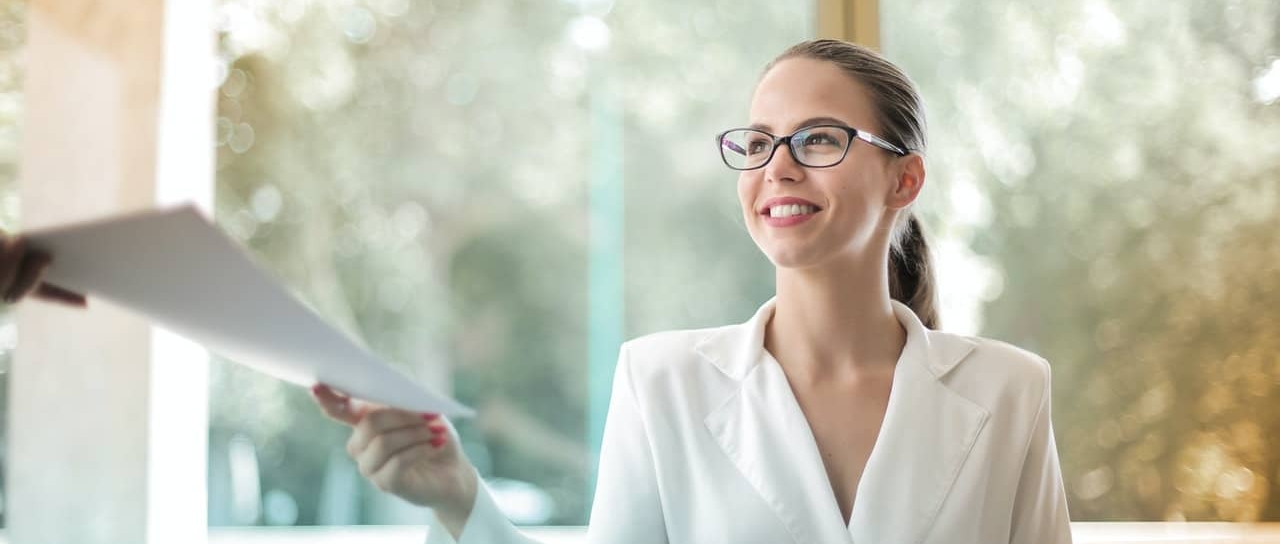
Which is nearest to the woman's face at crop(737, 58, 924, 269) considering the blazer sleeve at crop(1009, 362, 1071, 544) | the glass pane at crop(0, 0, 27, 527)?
the blazer sleeve at crop(1009, 362, 1071, 544)

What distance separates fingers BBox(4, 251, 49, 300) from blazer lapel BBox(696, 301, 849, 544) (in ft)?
3.03

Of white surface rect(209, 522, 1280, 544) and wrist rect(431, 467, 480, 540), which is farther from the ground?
wrist rect(431, 467, 480, 540)

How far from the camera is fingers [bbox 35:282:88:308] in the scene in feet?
2.39

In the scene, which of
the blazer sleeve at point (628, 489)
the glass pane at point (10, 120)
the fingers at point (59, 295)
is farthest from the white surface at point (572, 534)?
the fingers at point (59, 295)

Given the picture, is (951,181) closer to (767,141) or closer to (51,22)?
(767,141)

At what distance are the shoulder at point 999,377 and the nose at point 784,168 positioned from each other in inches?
14.8

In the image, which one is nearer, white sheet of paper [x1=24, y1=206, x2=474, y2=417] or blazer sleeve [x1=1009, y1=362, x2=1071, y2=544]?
white sheet of paper [x1=24, y1=206, x2=474, y2=417]

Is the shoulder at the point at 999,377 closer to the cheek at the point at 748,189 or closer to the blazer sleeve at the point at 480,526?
the cheek at the point at 748,189

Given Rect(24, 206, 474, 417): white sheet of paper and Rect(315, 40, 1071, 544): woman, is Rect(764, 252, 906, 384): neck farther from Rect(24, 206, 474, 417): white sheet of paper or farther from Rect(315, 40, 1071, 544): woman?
Rect(24, 206, 474, 417): white sheet of paper

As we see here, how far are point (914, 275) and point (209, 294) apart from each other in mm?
1278

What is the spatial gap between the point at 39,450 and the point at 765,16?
6.02 feet

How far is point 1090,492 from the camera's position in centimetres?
240

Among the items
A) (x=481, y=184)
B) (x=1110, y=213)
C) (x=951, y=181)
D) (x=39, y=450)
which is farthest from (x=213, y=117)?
(x=1110, y=213)

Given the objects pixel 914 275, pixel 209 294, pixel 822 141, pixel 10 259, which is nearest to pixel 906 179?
pixel 822 141
